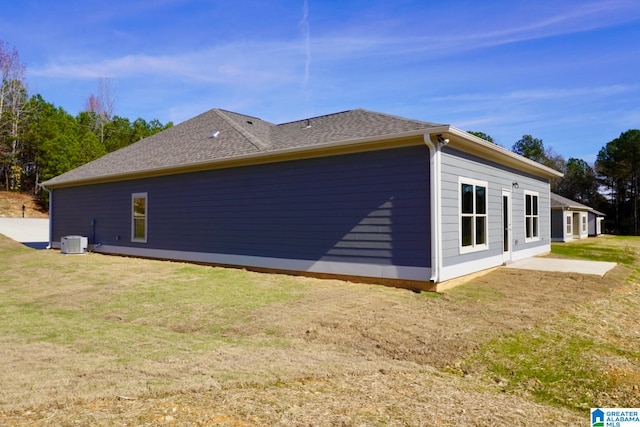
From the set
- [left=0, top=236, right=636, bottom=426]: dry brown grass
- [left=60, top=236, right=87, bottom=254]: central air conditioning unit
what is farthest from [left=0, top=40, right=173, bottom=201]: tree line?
[left=0, top=236, right=636, bottom=426]: dry brown grass

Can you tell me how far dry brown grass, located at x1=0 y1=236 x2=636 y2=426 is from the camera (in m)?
3.12

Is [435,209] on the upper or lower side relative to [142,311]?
upper

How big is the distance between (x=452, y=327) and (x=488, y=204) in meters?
5.64

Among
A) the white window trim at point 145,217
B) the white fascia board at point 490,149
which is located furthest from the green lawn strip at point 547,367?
the white window trim at point 145,217

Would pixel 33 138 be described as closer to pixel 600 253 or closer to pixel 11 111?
pixel 11 111

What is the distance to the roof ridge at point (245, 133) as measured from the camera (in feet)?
Result: 36.3

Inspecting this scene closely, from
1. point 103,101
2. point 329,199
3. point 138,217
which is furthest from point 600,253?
point 103,101

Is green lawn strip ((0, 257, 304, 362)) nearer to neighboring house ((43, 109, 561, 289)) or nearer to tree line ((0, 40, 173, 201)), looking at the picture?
neighboring house ((43, 109, 561, 289))

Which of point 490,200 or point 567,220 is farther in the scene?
point 567,220

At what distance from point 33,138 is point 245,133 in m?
34.8

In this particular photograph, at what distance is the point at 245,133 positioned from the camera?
12727mm

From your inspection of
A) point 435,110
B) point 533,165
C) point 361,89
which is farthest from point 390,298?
point 435,110

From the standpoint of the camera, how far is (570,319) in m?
6.24

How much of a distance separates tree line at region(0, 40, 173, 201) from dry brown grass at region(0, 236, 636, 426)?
98.6 feet
